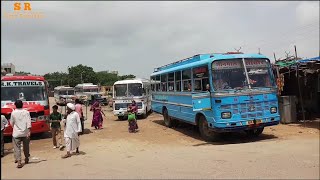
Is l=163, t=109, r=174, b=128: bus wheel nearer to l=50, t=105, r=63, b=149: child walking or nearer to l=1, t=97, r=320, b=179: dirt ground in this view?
l=1, t=97, r=320, b=179: dirt ground

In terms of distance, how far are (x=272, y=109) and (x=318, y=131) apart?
9.93ft

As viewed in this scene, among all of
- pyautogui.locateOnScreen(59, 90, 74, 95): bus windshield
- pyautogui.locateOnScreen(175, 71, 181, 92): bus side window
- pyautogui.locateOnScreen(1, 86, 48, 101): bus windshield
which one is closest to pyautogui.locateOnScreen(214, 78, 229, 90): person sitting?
pyautogui.locateOnScreen(175, 71, 181, 92): bus side window

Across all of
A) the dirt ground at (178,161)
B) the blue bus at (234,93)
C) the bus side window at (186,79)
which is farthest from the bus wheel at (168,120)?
the blue bus at (234,93)

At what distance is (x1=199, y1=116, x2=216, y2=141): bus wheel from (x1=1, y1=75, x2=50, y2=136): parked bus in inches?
254

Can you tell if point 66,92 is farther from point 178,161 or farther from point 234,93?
point 178,161

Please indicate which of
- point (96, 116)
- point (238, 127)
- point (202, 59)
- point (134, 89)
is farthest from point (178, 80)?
point (134, 89)

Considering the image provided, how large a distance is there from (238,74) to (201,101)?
56.4 inches

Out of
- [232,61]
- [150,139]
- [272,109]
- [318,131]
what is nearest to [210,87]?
[232,61]

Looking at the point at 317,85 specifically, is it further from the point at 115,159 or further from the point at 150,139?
the point at 115,159

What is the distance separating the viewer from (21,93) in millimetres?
14641

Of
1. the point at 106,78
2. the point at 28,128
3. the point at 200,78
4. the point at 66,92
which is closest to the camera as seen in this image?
the point at 28,128

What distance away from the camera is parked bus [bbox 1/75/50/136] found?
13.9 metres

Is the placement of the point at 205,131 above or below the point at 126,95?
below

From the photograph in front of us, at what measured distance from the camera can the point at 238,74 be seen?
11.0 m
